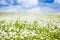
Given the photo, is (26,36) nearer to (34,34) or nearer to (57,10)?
(34,34)

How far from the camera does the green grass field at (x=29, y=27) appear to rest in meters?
1.66

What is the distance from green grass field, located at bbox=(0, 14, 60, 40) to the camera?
1.66 metres

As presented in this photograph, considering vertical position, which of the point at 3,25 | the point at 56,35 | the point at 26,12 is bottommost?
the point at 56,35

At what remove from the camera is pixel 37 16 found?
1.77 m

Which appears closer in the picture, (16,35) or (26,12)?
(16,35)

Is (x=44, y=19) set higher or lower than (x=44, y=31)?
higher

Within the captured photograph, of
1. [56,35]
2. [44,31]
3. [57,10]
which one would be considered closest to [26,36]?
[44,31]

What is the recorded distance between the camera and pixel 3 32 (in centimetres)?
169

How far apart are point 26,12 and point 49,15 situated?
0.29 metres

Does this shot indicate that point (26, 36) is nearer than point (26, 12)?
Yes

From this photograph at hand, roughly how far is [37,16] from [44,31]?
8.3 inches

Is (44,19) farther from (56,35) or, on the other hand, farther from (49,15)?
(56,35)

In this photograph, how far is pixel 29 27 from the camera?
1.73m

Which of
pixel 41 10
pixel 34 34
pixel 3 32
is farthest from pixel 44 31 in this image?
pixel 3 32
